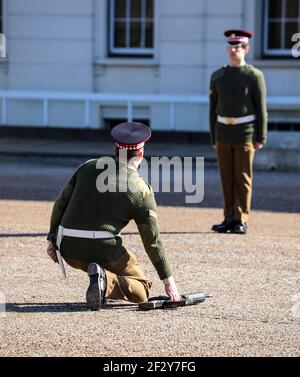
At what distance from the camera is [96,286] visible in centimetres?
880

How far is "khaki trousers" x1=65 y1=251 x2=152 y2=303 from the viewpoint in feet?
29.6

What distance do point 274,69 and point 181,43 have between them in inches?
64.1

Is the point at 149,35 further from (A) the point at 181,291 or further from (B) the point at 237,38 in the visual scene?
(A) the point at 181,291

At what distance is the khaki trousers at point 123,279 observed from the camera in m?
9.02

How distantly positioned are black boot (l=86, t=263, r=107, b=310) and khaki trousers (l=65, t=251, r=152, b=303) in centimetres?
9

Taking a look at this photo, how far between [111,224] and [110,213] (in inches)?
3.2

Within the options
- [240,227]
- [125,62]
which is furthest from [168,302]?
[125,62]

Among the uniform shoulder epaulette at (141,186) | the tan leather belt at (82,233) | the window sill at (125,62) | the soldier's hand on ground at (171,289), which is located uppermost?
the uniform shoulder epaulette at (141,186)

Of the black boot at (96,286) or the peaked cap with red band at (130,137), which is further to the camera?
the peaked cap with red band at (130,137)

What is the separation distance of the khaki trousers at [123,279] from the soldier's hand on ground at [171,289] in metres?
0.26

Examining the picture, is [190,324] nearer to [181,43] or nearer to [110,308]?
[110,308]

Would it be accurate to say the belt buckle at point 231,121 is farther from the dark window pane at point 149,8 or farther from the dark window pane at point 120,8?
the dark window pane at point 120,8

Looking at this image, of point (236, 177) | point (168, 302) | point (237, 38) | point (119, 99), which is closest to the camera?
point (168, 302)

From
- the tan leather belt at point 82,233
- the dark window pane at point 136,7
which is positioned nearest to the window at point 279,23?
the dark window pane at point 136,7
